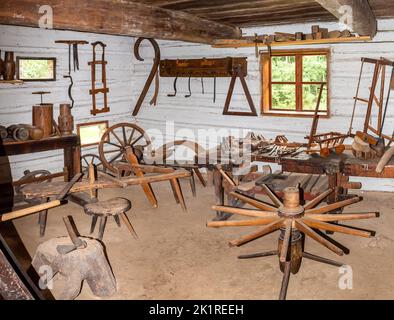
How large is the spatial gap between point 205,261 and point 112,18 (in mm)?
2913

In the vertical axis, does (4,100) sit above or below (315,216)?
above

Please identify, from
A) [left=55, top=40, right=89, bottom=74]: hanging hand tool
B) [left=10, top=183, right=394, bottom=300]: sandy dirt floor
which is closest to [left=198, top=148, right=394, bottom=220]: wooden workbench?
[left=10, top=183, right=394, bottom=300]: sandy dirt floor

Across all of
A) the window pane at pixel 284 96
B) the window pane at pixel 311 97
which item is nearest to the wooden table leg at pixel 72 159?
the window pane at pixel 284 96

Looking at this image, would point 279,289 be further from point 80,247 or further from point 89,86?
point 89,86

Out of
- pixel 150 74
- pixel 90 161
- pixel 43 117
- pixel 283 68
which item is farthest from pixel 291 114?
pixel 43 117

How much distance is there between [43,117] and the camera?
23.4 feet

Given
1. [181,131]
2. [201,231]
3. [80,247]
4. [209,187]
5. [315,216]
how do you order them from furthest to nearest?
[181,131], [209,187], [201,231], [80,247], [315,216]

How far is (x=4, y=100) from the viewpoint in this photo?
23.7ft

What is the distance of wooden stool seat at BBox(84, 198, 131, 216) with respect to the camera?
199 inches

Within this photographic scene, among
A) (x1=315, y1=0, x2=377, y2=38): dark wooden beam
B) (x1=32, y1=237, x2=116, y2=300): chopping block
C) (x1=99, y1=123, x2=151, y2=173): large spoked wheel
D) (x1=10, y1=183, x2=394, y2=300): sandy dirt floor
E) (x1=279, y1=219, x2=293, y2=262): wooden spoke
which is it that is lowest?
(x1=10, y1=183, x2=394, y2=300): sandy dirt floor

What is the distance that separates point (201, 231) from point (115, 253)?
1.22 metres

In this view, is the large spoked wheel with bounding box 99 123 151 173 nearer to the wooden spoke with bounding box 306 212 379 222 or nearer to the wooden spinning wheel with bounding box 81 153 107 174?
the wooden spinning wheel with bounding box 81 153 107 174

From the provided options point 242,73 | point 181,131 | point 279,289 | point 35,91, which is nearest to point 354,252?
point 279,289

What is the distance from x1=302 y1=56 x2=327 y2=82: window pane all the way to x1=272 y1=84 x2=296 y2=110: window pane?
321 millimetres
